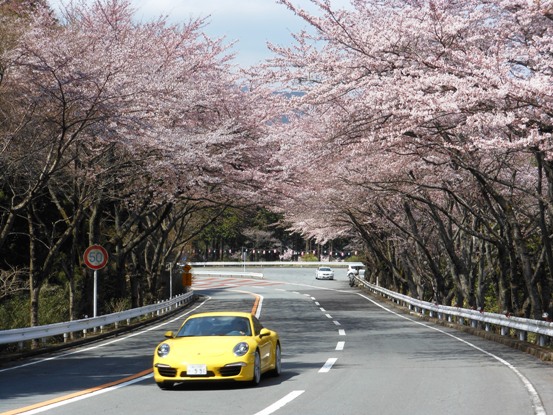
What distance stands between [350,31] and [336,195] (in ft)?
90.4

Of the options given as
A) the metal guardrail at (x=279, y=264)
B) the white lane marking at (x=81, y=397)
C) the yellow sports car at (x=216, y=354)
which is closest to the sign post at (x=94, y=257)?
the white lane marking at (x=81, y=397)

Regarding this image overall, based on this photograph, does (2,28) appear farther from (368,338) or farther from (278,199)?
(278,199)

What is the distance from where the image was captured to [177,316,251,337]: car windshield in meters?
13.7

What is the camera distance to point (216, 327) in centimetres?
1389

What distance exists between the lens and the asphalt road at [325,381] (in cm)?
1052

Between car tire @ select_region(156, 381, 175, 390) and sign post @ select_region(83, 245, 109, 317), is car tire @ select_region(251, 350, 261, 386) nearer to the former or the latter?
car tire @ select_region(156, 381, 175, 390)

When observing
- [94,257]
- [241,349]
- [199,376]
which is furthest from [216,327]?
[94,257]

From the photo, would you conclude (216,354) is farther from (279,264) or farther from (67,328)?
(279,264)

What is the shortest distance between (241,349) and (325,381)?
1675 mm

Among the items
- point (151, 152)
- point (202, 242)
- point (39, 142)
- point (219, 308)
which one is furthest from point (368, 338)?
point (202, 242)

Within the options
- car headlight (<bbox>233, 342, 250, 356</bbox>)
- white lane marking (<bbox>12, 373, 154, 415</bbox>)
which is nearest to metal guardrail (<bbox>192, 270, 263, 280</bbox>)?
white lane marking (<bbox>12, 373, 154, 415</bbox>)

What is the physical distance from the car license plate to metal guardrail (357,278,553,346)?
10.6 metres

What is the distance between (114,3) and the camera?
2939 cm

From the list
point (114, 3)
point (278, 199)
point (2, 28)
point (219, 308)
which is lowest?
point (219, 308)
